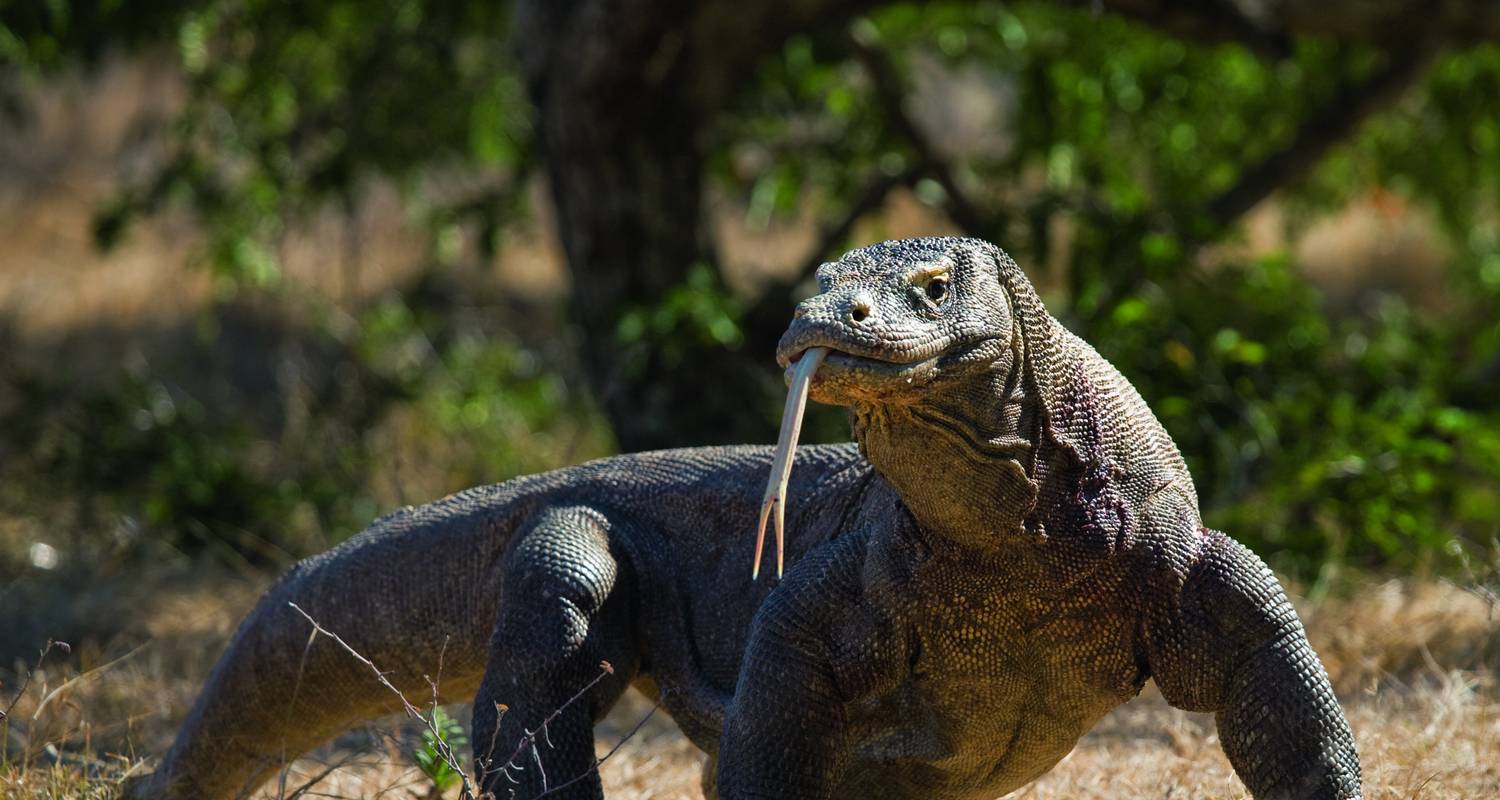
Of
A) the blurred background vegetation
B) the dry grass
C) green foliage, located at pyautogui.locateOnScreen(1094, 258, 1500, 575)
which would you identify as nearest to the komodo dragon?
the dry grass

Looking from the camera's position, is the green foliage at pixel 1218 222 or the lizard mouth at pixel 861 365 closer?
the lizard mouth at pixel 861 365

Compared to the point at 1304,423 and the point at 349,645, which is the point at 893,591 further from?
the point at 1304,423

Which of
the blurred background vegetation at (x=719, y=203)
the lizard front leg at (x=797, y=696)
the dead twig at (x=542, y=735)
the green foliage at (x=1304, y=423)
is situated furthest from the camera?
the blurred background vegetation at (x=719, y=203)

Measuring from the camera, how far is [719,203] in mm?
9977

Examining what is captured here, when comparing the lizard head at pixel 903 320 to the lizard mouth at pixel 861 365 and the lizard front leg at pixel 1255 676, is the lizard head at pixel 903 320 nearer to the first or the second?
the lizard mouth at pixel 861 365

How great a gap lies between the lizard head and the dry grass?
1.29m

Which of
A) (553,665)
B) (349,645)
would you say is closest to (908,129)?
(349,645)

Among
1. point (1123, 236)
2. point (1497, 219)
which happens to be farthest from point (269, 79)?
point (1497, 219)

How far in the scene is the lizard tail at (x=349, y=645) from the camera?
3.44m

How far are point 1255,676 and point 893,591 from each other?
52cm

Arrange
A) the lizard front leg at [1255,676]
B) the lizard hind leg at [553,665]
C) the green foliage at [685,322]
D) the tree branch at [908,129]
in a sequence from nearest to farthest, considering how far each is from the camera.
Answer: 1. the lizard front leg at [1255,676]
2. the lizard hind leg at [553,665]
3. the green foliage at [685,322]
4. the tree branch at [908,129]

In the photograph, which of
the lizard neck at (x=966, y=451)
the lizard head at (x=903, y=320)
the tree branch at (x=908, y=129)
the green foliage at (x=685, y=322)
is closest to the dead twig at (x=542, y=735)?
the lizard neck at (x=966, y=451)

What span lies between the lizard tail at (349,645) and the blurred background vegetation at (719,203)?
259 cm

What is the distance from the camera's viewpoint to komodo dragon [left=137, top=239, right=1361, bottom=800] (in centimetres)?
241
